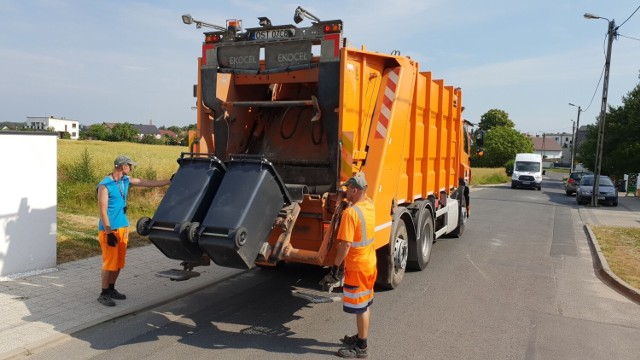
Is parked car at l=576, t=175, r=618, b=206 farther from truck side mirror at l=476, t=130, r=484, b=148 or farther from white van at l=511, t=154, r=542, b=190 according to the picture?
truck side mirror at l=476, t=130, r=484, b=148

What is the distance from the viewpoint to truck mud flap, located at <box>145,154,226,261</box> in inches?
170

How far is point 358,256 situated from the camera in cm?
405

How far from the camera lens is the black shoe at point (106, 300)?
524 cm

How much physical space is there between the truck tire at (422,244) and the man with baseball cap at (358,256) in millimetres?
2860

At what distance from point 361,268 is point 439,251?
210 inches

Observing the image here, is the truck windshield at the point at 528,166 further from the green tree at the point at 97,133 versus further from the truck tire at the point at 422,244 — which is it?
the green tree at the point at 97,133

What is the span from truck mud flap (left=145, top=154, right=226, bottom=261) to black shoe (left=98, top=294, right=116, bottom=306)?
1.25 metres

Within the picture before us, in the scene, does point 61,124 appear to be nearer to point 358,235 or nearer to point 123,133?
point 123,133

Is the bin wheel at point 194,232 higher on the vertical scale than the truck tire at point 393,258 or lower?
higher

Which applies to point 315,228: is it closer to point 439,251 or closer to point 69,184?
point 439,251

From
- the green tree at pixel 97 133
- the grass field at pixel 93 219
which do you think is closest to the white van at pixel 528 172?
the grass field at pixel 93 219

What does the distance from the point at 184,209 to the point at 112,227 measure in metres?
1.31

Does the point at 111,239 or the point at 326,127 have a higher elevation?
the point at 326,127

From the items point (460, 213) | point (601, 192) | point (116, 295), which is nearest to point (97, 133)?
point (601, 192)
